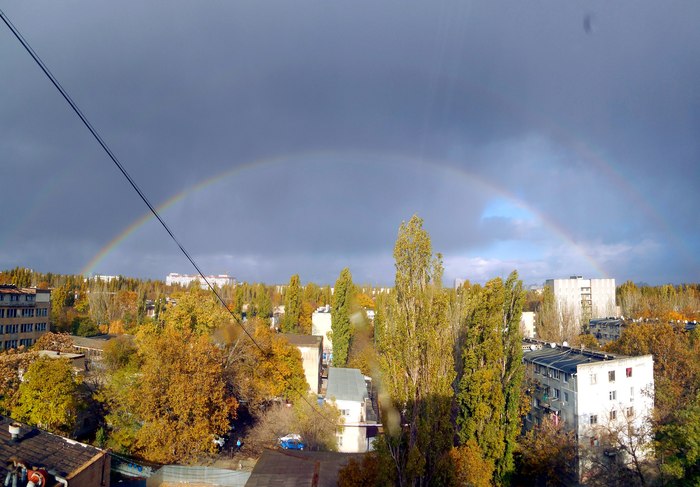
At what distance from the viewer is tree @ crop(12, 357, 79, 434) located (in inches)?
703

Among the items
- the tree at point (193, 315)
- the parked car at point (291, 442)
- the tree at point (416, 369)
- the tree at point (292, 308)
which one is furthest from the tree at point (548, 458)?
the tree at point (292, 308)

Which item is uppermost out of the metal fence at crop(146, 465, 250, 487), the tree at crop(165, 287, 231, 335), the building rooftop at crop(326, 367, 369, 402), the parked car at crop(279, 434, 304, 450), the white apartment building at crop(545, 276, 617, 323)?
the white apartment building at crop(545, 276, 617, 323)

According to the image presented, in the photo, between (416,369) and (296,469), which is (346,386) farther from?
(416,369)

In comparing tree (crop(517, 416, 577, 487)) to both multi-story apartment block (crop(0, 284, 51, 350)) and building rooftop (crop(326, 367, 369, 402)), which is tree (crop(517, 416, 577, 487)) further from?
multi-story apartment block (crop(0, 284, 51, 350))

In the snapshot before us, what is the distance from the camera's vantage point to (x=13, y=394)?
64.1 feet

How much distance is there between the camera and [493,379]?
16141 mm

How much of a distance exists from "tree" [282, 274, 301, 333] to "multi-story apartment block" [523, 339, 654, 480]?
2853 centimetres

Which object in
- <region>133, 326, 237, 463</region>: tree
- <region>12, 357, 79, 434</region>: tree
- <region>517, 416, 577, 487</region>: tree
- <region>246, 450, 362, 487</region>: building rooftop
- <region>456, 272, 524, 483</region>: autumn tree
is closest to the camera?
<region>246, 450, 362, 487</region>: building rooftop

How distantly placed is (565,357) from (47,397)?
2709cm

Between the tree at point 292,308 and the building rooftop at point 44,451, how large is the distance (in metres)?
36.1

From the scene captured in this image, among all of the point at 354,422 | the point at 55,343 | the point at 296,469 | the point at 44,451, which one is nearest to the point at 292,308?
the point at 55,343

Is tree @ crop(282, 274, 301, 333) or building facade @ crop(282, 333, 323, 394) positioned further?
tree @ crop(282, 274, 301, 333)

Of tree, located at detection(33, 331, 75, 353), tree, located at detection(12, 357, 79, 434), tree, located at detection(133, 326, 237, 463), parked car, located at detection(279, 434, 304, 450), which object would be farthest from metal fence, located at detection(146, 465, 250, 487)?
tree, located at detection(33, 331, 75, 353)

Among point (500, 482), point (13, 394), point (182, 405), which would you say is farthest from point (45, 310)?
point (500, 482)
